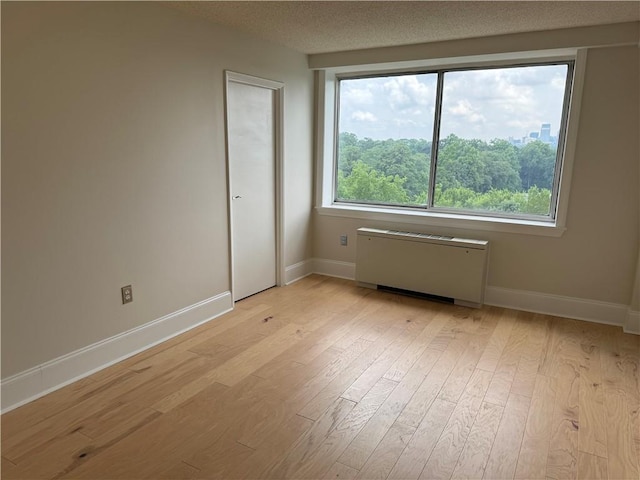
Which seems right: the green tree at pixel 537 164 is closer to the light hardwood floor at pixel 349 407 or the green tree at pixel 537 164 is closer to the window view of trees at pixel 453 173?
the window view of trees at pixel 453 173

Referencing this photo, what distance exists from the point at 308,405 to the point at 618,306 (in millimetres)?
2667

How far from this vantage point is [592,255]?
3400 millimetres

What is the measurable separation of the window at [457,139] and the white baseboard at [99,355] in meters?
2.05

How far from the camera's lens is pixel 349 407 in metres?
2.27

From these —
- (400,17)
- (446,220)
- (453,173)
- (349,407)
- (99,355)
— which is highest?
(400,17)

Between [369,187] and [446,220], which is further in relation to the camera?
[369,187]

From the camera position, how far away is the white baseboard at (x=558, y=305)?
134 inches

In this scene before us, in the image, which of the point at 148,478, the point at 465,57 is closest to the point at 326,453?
the point at 148,478

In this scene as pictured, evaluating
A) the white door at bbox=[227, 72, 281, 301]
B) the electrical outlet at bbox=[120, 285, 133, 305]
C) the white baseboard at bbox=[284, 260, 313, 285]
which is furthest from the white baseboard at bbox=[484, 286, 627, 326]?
the electrical outlet at bbox=[120, 285, 133, 305]

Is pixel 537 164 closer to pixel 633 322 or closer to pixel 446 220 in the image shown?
pixel 446 220

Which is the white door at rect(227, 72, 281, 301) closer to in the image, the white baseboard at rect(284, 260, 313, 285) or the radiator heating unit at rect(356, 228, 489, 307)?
the white baseboard at rect(284, 260, 313, 285)

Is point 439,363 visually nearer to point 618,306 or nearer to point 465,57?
point 618,306

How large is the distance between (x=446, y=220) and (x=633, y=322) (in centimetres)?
160

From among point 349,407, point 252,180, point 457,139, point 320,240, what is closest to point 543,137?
point 457,139
